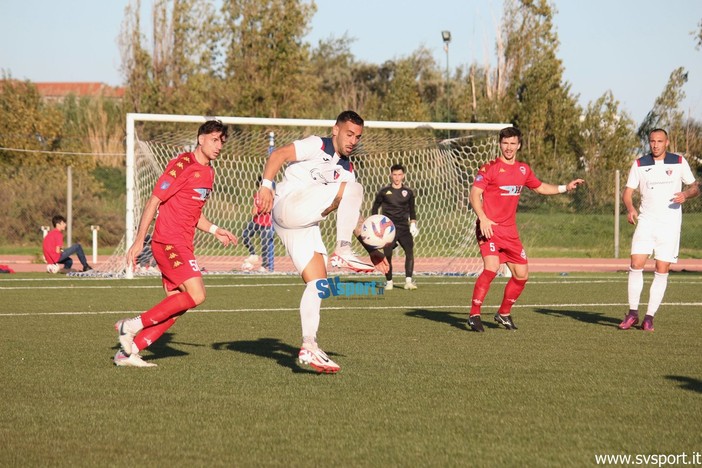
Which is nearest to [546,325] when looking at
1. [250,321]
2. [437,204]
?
[250,321]

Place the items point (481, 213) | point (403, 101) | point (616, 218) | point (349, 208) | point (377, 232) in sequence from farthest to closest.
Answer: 1. point (403, 101)
2. point (616, 218)
3. point (481, 213)
4. point (377, 232)
5. point (349, 208)

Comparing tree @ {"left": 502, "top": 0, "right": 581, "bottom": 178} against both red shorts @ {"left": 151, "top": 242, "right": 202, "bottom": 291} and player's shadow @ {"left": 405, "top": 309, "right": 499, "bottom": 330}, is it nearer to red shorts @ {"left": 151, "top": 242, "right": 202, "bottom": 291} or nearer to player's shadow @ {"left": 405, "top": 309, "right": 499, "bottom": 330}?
player's shadow @ {"left": 405, "top": 309, "right": 499, "bottom": 330}

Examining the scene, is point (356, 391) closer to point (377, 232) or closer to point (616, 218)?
point (377, 232)

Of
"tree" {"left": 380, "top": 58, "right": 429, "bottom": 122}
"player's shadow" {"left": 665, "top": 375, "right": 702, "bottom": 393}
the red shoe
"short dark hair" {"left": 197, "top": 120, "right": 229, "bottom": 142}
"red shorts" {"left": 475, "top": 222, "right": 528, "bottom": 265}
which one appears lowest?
the red shoe

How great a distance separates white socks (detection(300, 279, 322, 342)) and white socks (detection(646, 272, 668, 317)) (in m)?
4.83

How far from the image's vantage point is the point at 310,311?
8.00 meters

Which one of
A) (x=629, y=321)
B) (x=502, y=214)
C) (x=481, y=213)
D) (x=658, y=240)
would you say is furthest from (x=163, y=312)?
(x=658, y=240)

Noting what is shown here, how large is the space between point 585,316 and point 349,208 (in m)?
5.58

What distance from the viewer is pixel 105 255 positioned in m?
27.8

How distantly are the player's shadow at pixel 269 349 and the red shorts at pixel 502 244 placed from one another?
8.63 ft

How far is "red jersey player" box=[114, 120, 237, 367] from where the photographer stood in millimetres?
8375

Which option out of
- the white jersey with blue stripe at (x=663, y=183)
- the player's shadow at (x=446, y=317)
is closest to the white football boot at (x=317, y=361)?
the player's shadow at (x=446, y=317)

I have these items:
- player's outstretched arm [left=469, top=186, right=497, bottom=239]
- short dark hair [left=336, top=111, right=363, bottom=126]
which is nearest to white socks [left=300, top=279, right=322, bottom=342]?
short dark hair [left=336, top=111, right=363, bottom=126]

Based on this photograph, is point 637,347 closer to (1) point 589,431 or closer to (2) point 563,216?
(1) point 589,431
